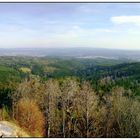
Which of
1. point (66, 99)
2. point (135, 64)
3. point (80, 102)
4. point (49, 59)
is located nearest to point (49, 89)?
point (66, 99)

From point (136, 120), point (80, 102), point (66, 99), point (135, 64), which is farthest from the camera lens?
point (135, 64)

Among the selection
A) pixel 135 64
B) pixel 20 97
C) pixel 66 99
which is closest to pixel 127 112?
pixel 66 99

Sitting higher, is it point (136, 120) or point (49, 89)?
point (49, 89)

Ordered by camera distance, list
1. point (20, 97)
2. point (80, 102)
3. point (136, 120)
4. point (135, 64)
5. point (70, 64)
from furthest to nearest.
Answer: point (70, 64) < point (135, 64) < point (20, 97) < point (80, 102) < point (136, 120)

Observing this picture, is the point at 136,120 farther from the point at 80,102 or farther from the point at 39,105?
the point at 39,105

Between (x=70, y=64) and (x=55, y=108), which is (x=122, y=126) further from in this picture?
(x=70, y=64)

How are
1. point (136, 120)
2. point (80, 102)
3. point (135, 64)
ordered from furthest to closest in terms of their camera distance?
point (135, 64), point (80, 102), point (136, 120)

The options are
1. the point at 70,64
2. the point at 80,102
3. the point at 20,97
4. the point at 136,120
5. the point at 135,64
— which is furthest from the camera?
the point at 70,64

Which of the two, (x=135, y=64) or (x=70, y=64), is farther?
(x=70, y=64)

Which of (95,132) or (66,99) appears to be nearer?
(95,132)
